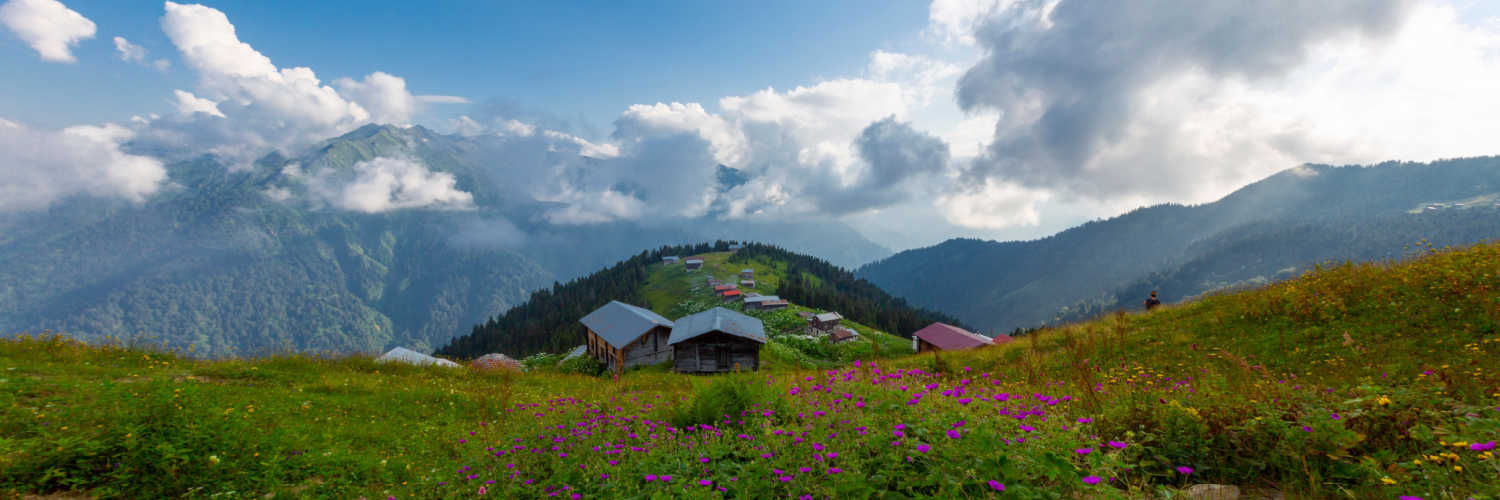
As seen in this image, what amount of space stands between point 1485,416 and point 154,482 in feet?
38.5

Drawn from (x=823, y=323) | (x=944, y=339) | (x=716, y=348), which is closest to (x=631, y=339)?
(x=716, y=348)

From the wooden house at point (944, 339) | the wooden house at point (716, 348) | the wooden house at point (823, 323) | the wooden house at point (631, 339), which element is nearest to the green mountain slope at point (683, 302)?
the wooden house at point (823, 323)

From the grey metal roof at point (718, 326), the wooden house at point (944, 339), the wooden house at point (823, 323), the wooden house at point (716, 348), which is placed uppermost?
the grey metal roof at point (718, 326)

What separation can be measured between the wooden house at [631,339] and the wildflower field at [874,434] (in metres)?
23.4

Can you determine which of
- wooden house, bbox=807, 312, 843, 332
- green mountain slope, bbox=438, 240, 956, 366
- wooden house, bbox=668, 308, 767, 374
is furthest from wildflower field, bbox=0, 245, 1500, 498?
wooden house, bbox=807, 312, 843, 332

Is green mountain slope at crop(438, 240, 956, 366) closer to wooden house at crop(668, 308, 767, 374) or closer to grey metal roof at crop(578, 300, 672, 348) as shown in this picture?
grey metal roof at crop(578, 300, 672, 348)

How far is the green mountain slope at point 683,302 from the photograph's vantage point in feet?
329

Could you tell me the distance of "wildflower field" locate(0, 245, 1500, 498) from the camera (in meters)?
3.75

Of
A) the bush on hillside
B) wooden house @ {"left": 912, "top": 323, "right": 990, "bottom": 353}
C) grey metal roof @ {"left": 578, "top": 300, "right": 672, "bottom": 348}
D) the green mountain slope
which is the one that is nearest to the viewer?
the bush on hillside

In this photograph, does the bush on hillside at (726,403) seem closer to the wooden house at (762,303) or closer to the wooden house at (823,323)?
the wooden house at (823,323)

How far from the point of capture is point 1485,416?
162 inches

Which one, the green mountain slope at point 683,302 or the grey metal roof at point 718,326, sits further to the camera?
the green mountain slope at point 683,302

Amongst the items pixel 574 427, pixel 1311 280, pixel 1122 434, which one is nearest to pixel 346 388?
pixel 574 427

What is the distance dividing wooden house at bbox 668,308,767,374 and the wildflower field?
21.1 meters
